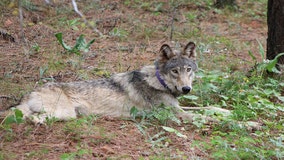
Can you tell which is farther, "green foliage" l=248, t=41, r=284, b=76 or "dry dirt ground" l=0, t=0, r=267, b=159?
"green foliage" l=248, t=41, r=284, b=76

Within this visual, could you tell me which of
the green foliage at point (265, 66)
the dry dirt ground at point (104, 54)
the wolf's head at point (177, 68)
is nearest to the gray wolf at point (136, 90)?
the wolf's head at point (177, 68)

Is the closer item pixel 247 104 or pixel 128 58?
pixel 247 104

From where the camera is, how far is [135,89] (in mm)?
6652

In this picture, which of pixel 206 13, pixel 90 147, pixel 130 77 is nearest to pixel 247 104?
pixel 130 77

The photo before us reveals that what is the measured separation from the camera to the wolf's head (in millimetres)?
6356

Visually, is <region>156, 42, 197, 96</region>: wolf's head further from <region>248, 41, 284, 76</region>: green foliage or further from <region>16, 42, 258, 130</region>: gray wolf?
<region>248, 41, 284, 76</region>: green foliage

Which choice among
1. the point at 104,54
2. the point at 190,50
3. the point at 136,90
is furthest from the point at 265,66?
the point at 104,54

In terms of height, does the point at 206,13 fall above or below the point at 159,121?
above

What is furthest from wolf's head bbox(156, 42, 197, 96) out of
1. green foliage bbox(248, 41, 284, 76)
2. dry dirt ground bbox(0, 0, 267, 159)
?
green foliage bbox(248, 41, 284, 76)

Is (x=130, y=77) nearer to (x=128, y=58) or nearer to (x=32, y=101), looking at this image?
(x=32, y=101)

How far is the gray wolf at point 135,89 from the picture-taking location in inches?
249

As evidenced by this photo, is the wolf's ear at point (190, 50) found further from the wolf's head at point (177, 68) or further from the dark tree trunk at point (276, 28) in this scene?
the dark tree trunk at point (276, 28)

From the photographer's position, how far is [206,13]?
45.6ft

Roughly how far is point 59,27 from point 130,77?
204 inches
